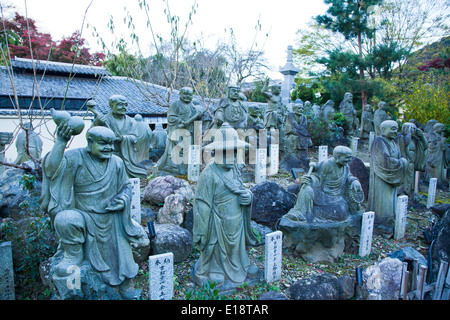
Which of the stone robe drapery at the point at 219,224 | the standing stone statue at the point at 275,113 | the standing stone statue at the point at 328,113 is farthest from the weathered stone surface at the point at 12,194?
the standing stone statue at the point at 328,113

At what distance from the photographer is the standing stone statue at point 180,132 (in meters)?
8.19

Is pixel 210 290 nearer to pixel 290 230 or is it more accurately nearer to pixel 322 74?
pixel 290 230

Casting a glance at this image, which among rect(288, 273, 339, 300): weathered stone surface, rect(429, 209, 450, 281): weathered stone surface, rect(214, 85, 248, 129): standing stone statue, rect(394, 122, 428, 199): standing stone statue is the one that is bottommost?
rect(288, 273, 339, 300): weathered stone surface

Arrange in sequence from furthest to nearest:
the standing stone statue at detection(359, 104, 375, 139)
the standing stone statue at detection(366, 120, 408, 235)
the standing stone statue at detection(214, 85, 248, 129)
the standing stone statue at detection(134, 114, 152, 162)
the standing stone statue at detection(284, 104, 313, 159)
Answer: the standing stone statue at detection(359, 104, 375, 139), the standing stone statue at detection(284, 104, 313, 159), the standing stone statue at detection(214, 85, 248, 129), the standing stone statue at detection(134, 114, 152, 162), the standing stone statue at detection(366, 120, 408, 235)

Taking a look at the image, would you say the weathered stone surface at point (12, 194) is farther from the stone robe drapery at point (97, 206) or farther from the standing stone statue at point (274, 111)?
the standing stone statue at point (274, 111)

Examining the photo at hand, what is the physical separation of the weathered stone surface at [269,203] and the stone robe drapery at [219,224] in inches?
82.9

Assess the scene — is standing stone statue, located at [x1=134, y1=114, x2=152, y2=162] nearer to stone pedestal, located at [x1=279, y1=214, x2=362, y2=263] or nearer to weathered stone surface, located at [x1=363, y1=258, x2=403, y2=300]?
stone pedestal, located at [x1=279, y1=214, x2=362, y2=263]

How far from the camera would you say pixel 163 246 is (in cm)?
507

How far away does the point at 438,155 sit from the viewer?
1063 centimetres

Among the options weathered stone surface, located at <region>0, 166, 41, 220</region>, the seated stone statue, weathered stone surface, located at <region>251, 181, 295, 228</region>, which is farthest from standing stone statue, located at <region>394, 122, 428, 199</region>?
weathered stone surface, located at <region>0, 166, 41, 220</region>

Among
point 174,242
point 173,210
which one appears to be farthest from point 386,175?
point 174,242

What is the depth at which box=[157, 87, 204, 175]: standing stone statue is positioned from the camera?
8.19 m

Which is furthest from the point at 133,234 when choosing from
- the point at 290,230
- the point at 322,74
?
the point at 322,74

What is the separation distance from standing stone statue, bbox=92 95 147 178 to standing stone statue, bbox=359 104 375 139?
14323 millimetres
